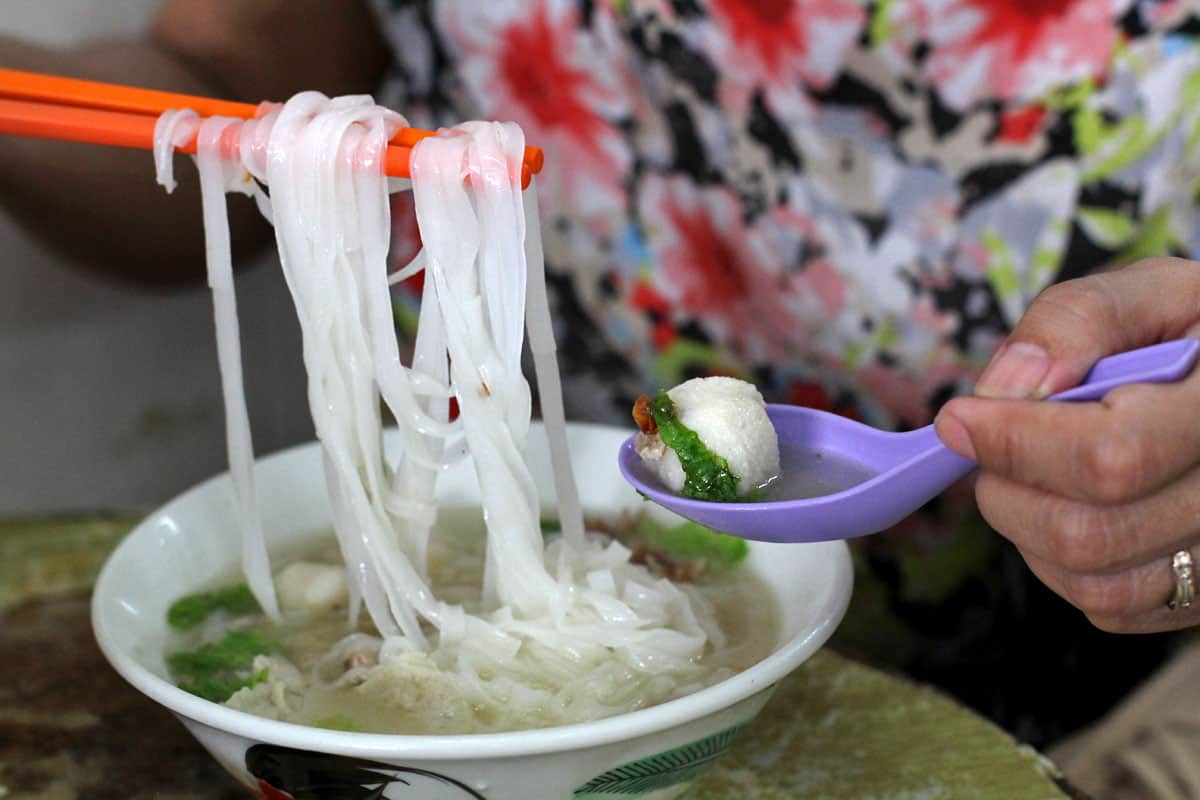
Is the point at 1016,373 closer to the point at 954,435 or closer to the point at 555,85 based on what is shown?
the point at 954,435

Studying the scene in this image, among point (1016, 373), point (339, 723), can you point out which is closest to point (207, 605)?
point (339, 723)

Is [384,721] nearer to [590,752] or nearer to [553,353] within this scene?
[590,752]

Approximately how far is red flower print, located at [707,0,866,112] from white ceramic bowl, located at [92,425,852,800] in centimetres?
66

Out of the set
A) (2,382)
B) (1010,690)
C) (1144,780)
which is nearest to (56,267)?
(2,382)

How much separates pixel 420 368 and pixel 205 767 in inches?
16.9

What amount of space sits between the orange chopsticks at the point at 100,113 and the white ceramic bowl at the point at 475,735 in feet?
1.20

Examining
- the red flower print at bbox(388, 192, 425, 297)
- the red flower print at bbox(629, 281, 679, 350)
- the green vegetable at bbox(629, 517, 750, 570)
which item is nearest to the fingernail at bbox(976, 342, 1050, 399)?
the green vegetable at bbox(629, 517, 750, 570)

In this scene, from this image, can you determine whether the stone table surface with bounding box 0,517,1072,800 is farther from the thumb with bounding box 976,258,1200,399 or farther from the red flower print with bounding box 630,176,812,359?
the red flower print with bounding box 630,176,812,359

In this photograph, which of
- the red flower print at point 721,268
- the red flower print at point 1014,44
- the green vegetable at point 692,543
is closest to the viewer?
the green vegetable at point 692,543

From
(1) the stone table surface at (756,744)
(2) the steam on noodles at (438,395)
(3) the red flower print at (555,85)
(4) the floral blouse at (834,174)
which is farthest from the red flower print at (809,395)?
(2) the steam on noodles at (438,395)

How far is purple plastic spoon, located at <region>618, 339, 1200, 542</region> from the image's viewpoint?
2.48 ft

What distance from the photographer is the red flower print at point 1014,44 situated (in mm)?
1330

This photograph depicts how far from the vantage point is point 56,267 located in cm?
200

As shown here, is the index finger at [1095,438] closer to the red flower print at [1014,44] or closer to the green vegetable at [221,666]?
the green vegetable at [221,666]
